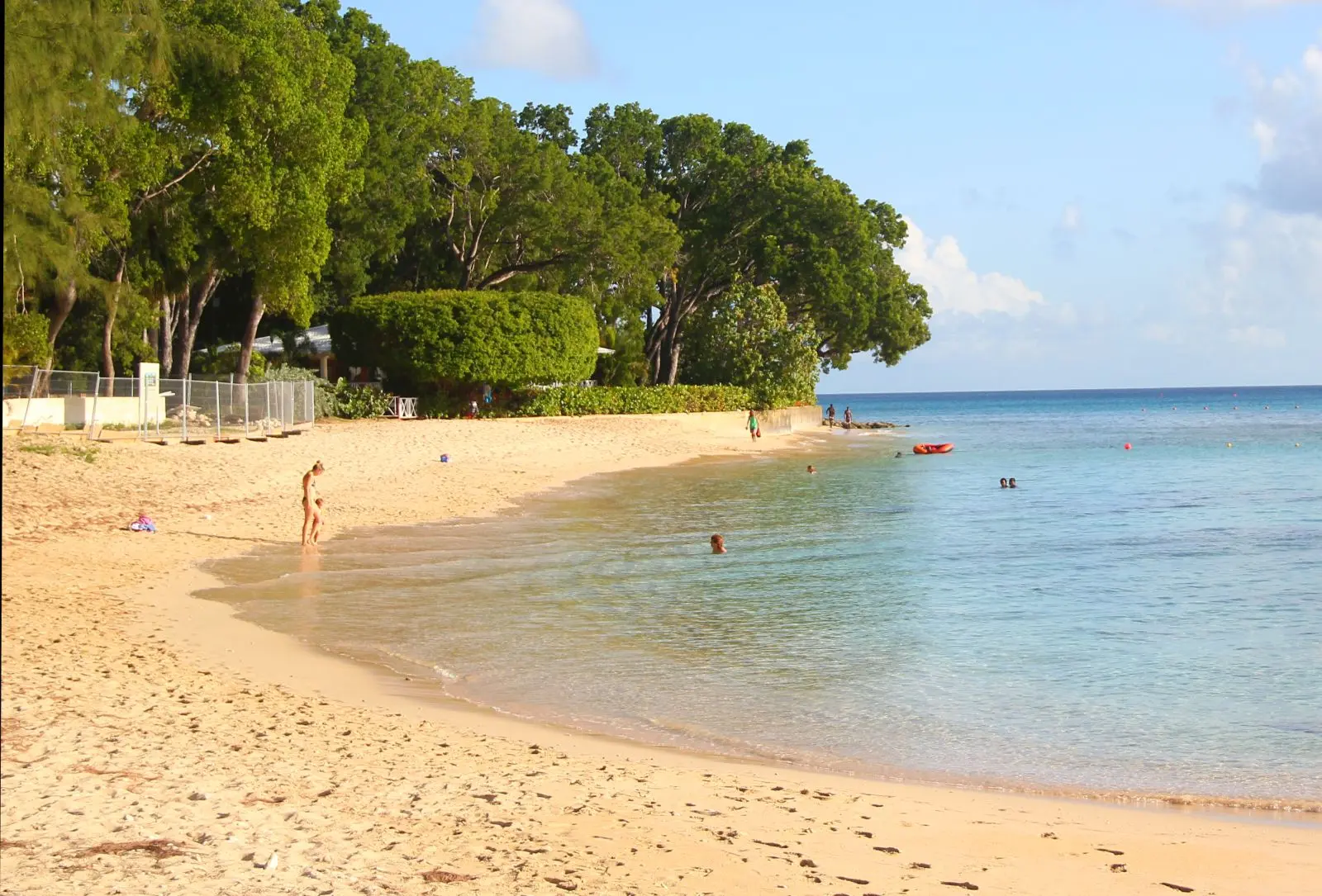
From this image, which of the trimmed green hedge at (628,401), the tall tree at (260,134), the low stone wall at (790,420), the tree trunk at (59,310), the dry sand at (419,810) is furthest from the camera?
the low stone wall at (790,420)

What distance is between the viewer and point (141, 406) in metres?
31.6

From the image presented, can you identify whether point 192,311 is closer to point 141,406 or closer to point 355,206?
point 355,206

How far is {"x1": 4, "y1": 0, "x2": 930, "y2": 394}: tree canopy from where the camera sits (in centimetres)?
3081

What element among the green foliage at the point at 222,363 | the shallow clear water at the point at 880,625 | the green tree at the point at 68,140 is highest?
the green tree at the point at 68,140

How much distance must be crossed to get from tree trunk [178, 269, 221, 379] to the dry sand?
31.1m

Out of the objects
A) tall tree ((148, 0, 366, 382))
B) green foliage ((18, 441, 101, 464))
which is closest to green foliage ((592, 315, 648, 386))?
tall tree ((148, 0, 366, 382))

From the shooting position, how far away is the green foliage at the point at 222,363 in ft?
157

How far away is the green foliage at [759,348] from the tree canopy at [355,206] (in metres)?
0.16

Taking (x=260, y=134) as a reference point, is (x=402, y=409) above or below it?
below

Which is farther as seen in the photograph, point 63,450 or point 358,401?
point 358,401

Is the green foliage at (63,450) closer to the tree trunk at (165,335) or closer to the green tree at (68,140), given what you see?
the green tree at (68,140)

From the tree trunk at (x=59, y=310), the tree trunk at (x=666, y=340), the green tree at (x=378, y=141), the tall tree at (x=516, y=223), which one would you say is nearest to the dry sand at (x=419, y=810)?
the tree trunk at (x=59, y=310)

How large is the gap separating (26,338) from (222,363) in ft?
56.6

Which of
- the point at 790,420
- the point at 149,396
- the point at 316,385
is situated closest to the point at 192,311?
the point at 316,385
